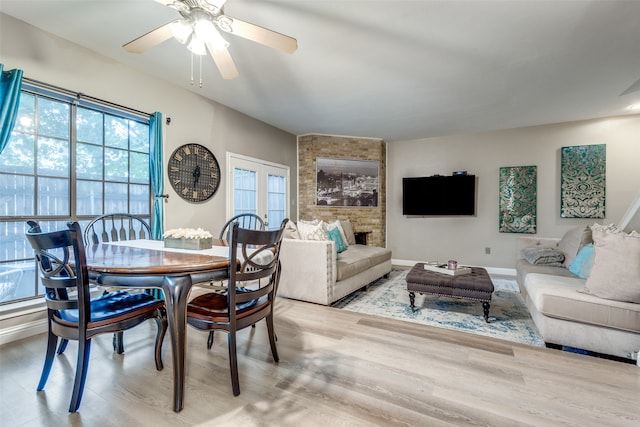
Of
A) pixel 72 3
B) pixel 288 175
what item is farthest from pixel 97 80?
pixel 288 175

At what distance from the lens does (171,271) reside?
1475 mm

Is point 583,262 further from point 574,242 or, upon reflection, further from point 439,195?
point 439,195

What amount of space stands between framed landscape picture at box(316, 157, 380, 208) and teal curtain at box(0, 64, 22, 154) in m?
4.39

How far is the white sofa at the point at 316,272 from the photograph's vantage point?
322cm

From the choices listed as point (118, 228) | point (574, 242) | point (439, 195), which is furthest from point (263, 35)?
point (439, 195)

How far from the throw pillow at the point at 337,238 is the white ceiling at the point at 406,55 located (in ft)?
6.20

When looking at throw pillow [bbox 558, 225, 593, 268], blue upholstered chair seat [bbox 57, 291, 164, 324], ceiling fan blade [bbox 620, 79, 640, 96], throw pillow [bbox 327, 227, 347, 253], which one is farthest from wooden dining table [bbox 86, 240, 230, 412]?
ceiling fan blade [bbox 620, 79, 640, 96]

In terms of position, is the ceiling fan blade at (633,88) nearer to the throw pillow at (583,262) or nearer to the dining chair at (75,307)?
the throw pillow at (583,262)

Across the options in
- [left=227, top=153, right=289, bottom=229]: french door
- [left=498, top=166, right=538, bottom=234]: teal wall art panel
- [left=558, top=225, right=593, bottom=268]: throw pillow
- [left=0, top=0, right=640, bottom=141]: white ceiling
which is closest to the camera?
[left=0, top=0, right=640, bottom=141]: white ceiling

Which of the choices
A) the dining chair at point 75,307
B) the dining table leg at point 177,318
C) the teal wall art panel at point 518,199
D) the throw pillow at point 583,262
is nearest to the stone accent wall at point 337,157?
the teal wall art panel at point 518,199

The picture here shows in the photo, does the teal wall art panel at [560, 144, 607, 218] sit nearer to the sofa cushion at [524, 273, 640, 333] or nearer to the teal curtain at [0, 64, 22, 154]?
the sofa cushion at [524, 273, 640, 333]

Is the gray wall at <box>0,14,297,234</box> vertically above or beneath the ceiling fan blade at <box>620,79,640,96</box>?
beneath

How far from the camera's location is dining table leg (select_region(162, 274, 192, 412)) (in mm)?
1479

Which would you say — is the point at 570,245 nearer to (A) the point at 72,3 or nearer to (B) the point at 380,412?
(B) the point at 380,412
